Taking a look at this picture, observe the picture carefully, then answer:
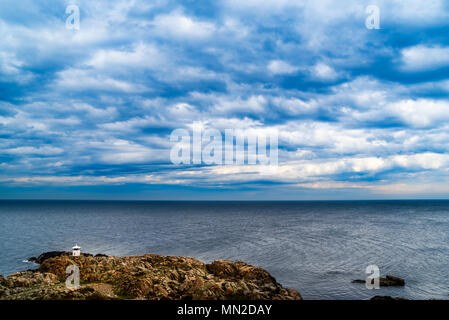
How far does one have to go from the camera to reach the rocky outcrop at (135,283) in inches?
825

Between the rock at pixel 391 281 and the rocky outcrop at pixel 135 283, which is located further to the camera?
the rock at pixel 391 281

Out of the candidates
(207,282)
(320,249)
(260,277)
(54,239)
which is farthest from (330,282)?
(54,239)

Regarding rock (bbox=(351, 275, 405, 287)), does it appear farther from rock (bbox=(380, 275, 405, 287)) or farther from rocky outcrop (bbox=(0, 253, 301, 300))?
rocky outcrop (bbox=(0, 253, 301, 300))

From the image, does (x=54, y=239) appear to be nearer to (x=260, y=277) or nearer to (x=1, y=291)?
(x=1, y=291)

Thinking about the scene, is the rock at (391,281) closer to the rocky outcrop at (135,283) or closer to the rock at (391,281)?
the rock at (391,281)

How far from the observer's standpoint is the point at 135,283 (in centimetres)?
2300

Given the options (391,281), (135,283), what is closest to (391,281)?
(391,281)

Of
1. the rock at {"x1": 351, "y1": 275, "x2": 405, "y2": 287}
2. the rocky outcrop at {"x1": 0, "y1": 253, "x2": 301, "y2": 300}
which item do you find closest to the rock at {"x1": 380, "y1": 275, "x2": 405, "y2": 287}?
the rock at {"x1": 351, "y1": 275, "x2": 405, "y2": 287}

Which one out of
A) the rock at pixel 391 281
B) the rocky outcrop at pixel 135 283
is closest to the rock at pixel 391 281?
the rock at pixel 391 281

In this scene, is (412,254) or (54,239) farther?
(54,239)

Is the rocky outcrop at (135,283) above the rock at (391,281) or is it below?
above

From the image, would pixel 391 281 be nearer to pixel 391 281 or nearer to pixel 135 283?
pixel 391 281
